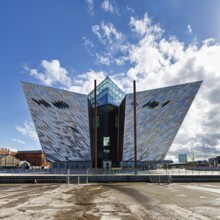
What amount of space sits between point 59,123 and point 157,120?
2065cm

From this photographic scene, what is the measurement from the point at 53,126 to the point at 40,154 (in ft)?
248

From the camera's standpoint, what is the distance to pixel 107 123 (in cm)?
6066

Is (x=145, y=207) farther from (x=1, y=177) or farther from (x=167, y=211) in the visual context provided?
(x=1, y=177)

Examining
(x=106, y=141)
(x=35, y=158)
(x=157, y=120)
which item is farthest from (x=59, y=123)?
(x=35, y=158)

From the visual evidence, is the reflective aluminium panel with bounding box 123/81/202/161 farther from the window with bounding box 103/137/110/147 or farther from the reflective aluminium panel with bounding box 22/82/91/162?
the reflective aluminium panel with bounding box 22/82/91/162

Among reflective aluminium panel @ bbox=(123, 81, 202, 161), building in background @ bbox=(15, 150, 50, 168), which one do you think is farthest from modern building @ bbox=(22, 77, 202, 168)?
building in background @ bbox=(15, 150, 50, 168)

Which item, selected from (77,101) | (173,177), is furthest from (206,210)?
(77,101)

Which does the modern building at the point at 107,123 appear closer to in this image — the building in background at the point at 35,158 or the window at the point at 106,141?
the window at the point at 106,141

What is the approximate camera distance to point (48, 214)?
9945 millimetres

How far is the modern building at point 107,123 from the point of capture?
49969mm

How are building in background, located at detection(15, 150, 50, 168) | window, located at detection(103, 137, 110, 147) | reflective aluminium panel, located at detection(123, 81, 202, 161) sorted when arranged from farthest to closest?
building in background, located at detection(15, 150, 50, 168) < window, located at detection(103, 137, 110, 147) < reflective aluminium panel, located at detection(123, 81, 202, 161)

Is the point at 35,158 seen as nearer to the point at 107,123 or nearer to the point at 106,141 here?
the point at 106,141

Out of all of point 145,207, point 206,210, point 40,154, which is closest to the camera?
point 206,210

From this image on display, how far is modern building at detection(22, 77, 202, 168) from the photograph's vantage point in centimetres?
4997
